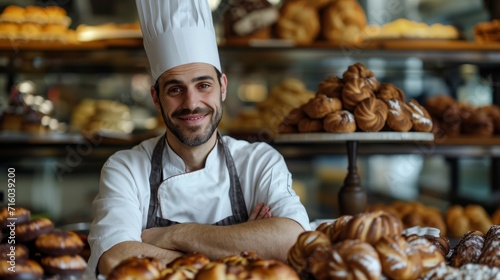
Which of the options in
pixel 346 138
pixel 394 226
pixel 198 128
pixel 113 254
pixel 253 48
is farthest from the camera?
pixel 253 48

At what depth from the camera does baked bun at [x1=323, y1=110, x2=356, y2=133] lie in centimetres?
242

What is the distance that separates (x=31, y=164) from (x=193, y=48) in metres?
2.21

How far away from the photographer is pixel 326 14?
380 centimetres

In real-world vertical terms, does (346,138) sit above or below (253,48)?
below

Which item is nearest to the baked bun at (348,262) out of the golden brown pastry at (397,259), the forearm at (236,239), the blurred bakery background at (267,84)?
the golden brown pastry at (397,259)

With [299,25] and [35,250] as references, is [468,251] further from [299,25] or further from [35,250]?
[299,25]

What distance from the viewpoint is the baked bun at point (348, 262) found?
3.82 feet

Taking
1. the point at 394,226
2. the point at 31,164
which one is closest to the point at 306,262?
the point at 394,226

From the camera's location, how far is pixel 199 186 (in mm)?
2078

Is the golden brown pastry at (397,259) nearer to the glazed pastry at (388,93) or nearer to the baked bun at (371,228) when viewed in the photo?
the baked bun at (371,228)

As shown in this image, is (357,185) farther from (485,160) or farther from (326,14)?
(485,160)

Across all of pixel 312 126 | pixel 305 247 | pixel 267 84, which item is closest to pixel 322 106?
pixel 312 126

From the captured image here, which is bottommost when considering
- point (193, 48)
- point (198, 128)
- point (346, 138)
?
point (346, 138)

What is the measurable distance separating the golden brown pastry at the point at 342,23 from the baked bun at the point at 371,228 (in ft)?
8.47
